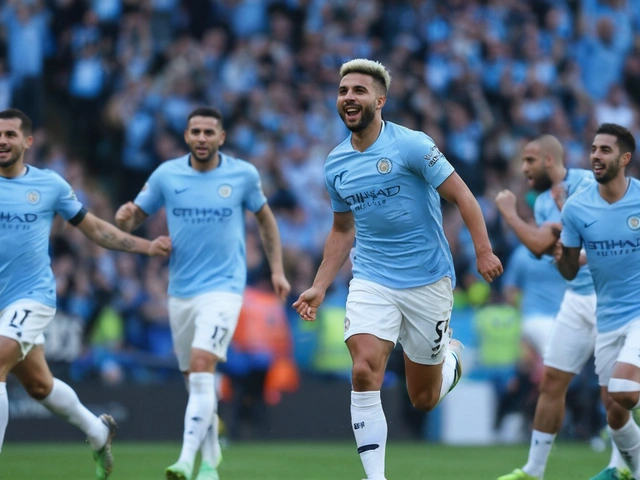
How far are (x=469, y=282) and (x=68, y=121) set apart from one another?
7.01 meters

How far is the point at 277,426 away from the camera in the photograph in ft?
56.5

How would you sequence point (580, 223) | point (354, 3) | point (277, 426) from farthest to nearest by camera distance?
point (354, 3), point (277, 426), point (580, 223)

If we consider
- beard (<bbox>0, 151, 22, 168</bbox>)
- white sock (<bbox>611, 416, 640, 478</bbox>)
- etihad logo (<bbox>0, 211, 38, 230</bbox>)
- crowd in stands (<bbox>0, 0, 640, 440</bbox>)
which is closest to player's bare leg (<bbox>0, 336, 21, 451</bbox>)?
etihad logo (<bbox>0, 211, 38, 230</bbox>)

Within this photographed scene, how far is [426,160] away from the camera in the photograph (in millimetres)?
8555

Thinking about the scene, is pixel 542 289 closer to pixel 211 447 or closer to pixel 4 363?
pixel 211 447

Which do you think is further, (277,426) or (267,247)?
(277,426)

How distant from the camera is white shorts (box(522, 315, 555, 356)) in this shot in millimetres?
14211

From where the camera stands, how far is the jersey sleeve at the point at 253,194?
11430 mm

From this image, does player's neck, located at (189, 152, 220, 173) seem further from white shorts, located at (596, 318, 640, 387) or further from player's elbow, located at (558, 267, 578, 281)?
white shorts, located at (596, 318, 640, 387)

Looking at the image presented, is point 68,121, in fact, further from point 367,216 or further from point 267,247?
point 367,216

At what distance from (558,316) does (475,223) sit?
9.32 feet

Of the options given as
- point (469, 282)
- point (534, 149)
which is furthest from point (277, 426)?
point (534, 149)

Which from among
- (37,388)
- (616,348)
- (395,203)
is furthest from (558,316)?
(37,388)

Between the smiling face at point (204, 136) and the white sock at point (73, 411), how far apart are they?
2.40m
